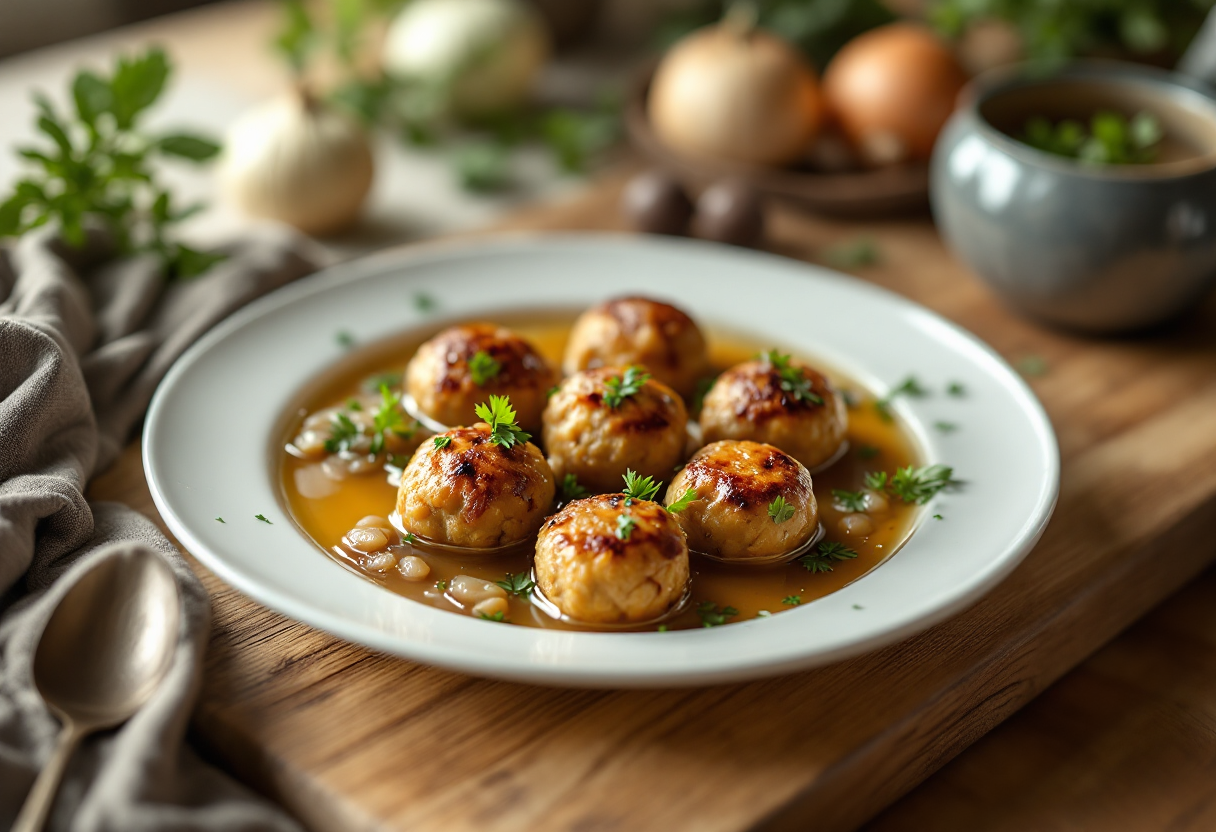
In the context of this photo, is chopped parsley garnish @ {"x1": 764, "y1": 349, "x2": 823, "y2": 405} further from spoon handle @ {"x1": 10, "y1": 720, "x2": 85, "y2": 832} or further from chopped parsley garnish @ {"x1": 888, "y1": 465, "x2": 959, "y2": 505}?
spoon handle @ {"x1": 10, "y1": 720, "x2": 85, "y2": 832}

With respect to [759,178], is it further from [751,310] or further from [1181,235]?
[1181,235]

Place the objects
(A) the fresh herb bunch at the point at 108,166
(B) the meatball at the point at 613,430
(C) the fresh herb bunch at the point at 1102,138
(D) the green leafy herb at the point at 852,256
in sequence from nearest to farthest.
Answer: (B) the meatball at the point at 613,430 → (A) the fresh herb bunch at the point at 108,166 → (C) the fresh herb bunch at the point at 1102,138 → (D) the green leafy herb at the point at 852,256

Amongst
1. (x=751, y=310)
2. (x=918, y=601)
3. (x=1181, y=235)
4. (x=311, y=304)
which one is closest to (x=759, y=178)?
(x=751, y=310)

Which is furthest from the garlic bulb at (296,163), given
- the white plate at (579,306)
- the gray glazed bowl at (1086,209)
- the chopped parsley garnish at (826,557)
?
the chopped parsley garnish at (826,557)

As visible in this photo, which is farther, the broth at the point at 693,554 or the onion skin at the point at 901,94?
the onion skin at the point at 901,94

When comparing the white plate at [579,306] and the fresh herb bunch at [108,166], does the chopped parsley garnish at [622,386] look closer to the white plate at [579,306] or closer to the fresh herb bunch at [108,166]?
the white plate at [579,306]

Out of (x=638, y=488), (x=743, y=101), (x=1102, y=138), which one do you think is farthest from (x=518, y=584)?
(x=743, y=101)
